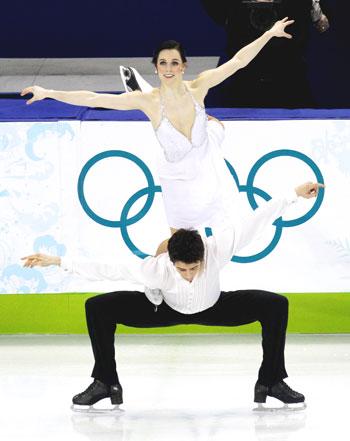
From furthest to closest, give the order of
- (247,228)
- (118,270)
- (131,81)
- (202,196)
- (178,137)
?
(131,81)
(202,196)
(178,137)
(247,228)
(118,270)

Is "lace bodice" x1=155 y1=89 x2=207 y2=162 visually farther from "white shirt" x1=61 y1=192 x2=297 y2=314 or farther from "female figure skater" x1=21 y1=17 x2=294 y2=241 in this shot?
"white shirt" x1=61 y1=192 x2=297 y2=314

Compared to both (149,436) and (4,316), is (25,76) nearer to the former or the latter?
(4,316)

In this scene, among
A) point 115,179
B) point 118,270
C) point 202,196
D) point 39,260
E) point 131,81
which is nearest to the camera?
point 39,260

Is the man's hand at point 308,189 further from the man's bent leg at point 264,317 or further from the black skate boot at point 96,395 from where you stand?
the black skate boot at point 96,395

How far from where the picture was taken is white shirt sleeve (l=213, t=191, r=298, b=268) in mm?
5758

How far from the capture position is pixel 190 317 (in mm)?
5840

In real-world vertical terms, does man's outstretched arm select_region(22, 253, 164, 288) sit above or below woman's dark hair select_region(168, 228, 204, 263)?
below

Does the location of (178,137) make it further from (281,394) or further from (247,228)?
(281,394)

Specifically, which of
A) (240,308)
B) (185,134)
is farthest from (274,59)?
(240,308)

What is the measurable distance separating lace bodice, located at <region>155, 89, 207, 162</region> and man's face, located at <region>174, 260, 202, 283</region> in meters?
0.91

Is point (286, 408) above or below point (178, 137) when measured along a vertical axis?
below

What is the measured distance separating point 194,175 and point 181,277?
90cm

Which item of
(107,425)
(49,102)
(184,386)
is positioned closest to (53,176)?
(49,102)

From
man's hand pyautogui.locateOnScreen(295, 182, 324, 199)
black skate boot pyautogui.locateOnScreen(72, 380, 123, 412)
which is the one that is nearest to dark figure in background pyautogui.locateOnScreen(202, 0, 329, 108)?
man's hand pyautogui.locateOnScreen(295, 182, 324, 199)
